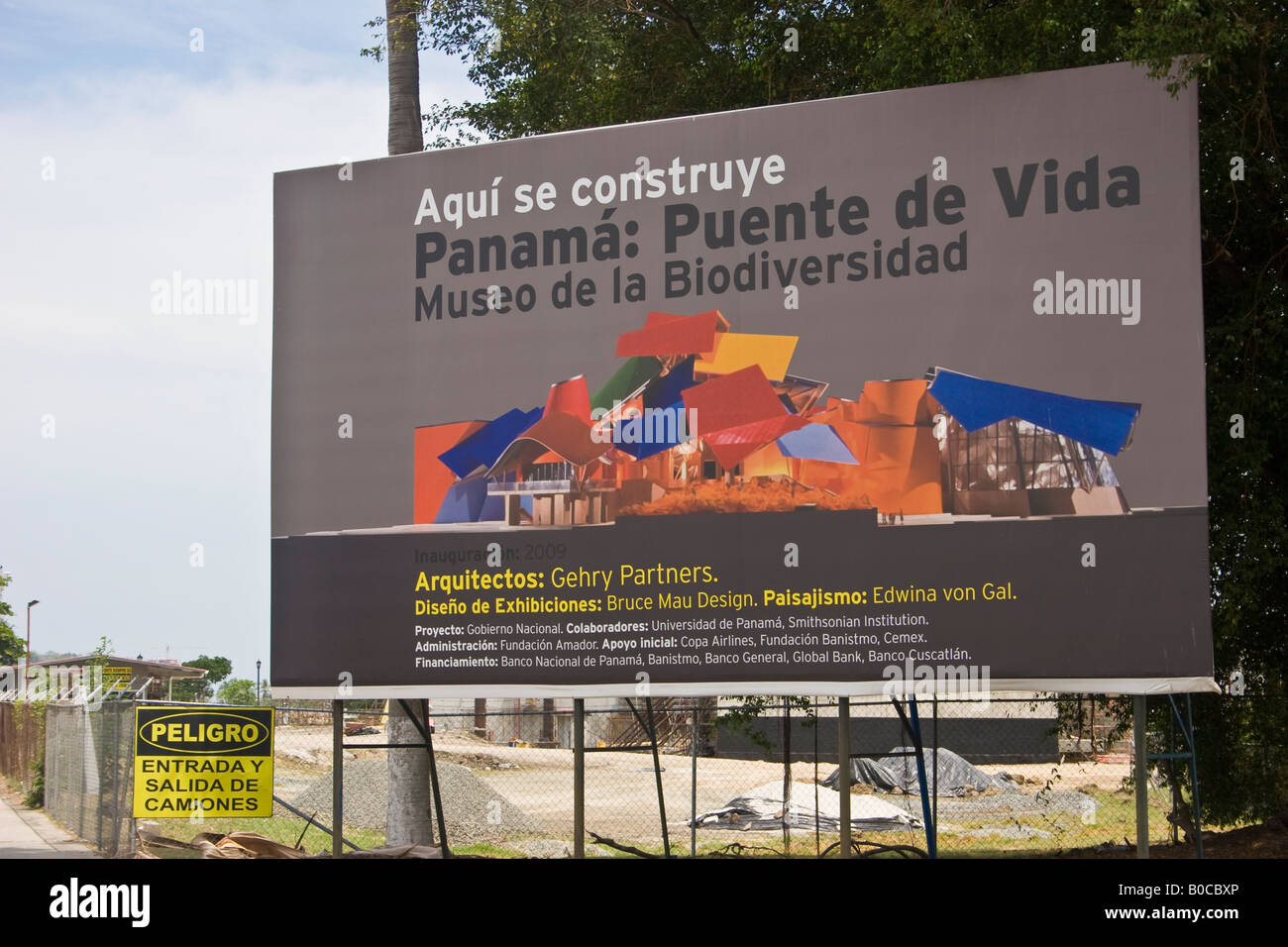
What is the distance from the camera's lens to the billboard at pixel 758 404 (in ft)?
29.7

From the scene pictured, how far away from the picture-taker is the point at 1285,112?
11.4 m

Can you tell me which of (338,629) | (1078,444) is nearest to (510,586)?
(338,629)

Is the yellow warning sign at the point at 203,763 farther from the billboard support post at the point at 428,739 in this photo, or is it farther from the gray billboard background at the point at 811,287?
the gray billboard background at the point at 811,287

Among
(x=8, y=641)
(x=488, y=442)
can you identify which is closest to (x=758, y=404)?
(x=488, y=442)

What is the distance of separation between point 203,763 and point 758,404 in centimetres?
560

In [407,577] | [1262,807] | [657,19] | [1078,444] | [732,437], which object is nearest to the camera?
[1078,444]

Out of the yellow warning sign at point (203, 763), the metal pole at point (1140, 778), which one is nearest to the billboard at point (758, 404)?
the metal pole at point (1140, 778)

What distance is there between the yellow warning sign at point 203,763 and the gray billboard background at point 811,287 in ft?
5.79

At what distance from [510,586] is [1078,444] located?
445 centimetres

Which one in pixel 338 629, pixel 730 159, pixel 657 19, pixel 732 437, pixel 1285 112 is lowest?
pixel 338 629

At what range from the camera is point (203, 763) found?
11039mm

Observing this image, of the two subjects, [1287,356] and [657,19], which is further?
[657,19]

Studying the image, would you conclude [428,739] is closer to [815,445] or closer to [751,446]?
[751,446]

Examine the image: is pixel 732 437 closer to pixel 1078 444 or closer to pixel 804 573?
pixel 804 573
